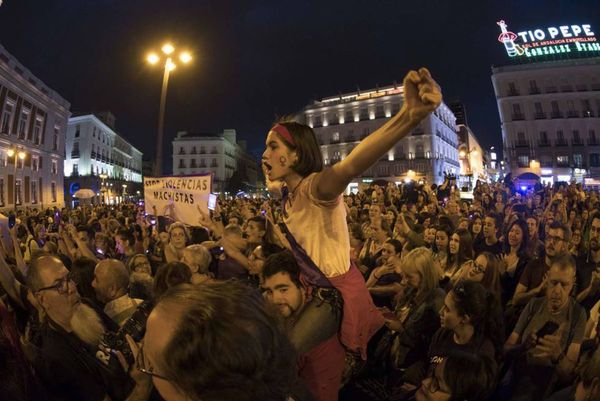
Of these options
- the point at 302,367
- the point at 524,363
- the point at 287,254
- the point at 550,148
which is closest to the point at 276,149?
the point at 287,254

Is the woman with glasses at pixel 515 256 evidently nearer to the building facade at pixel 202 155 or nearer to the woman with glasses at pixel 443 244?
the woman with glasses at pixel 443 244

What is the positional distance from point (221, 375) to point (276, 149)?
4.76ft

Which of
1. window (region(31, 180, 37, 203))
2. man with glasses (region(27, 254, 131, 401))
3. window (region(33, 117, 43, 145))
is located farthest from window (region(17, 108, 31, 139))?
man with glasses (region(27, 254, 131, 401))

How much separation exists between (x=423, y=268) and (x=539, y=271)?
59.7 inches

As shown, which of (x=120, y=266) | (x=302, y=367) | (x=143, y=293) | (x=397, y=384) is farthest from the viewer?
(x=143, y=293)

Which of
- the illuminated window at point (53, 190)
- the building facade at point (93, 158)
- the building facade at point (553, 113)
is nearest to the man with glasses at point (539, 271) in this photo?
the illuminated window at point (53, 190)

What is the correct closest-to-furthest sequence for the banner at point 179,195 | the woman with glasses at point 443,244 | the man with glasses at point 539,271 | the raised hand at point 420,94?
the raised hand at point 420,94 < the man with glasses at point 539,271 < the woman with glasses at point 443,244 < the banner at point 179,195

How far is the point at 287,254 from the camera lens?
2430 mm

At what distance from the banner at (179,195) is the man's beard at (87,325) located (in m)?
3.95

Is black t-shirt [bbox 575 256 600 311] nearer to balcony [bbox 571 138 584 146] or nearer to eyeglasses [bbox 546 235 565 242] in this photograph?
eyeglasses [bbox 546 235 565 242]

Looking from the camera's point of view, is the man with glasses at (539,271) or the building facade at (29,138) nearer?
the man with glasses at (539,271)

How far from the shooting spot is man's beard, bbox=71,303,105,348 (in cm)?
261

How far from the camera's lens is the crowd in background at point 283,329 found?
1.04 m

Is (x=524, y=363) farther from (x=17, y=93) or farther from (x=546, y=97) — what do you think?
(x=546, y=97)
